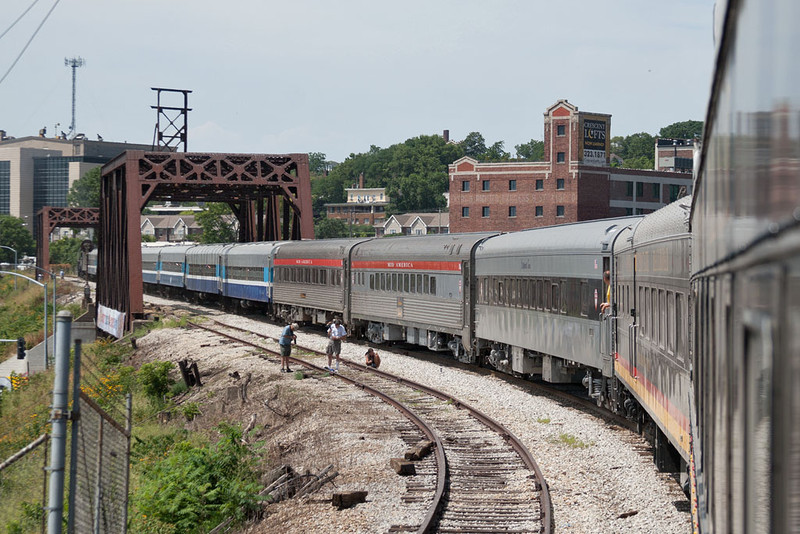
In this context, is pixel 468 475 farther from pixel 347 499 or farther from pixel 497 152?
pixel 497 152

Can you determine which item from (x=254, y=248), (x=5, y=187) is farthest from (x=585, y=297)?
(x=5, y=187)

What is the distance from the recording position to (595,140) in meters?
84.3

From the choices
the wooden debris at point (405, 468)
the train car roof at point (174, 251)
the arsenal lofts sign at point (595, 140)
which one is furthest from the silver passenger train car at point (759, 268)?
the arsenal lofts sign at point (595, 140)

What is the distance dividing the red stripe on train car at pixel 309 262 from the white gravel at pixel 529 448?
1054cm

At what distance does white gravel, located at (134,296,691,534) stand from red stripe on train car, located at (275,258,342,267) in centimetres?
1054

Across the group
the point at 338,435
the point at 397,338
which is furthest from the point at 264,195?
the point at 338,435

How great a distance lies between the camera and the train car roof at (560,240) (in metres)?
15.9

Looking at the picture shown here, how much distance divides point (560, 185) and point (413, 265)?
56720 millimetres

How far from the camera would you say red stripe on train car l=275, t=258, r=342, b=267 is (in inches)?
1337

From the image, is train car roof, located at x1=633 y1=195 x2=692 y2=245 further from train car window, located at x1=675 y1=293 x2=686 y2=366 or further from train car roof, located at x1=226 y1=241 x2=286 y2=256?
train car roof, located at x1=226 y1=241 x2=286 y2=256

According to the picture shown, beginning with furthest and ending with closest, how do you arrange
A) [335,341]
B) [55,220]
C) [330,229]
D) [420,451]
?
[330,229], [55,220], [335,341], [420,451]

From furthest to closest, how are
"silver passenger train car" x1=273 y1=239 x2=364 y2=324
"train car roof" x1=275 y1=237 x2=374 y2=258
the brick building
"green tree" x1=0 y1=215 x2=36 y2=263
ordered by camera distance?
"green tree" x1=0 y1=215 x2=36 y2=263 < the brick building < "train car roof" x1=275 y1=237 x2=374 y2=258 < "silver passenger train car" x1=273 y1=239 x2=364 y2=324

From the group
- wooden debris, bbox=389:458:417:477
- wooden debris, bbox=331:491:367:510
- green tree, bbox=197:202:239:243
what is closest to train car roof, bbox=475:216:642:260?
wooden debris, bbox=389:458:417:477

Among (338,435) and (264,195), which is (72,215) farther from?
(338,435)
